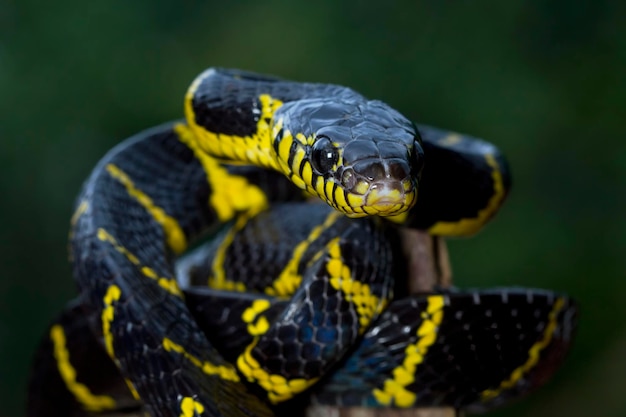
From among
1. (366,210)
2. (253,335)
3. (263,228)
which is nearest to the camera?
(366,210)

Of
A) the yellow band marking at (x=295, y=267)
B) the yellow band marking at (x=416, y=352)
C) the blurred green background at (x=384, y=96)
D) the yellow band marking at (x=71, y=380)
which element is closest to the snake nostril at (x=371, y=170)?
the yellow band marking at (x=416, y=352)

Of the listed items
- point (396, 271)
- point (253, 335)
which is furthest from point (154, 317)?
point (396, 271)

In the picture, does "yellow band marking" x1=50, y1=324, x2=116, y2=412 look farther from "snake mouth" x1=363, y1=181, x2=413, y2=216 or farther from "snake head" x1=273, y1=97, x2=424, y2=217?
"snake mouth" x1=363, y1=181, x2=413, y2=216

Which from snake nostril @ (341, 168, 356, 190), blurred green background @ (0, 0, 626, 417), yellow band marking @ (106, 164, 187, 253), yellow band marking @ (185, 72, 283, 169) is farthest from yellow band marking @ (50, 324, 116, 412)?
blurred green background @ (0, 0, 626, 417)

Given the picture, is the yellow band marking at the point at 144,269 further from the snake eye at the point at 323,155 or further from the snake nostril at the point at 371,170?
the snake nostril at the point at 371,170

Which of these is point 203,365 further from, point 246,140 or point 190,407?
point 246,140

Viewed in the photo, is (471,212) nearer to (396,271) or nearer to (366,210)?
(396,271)
